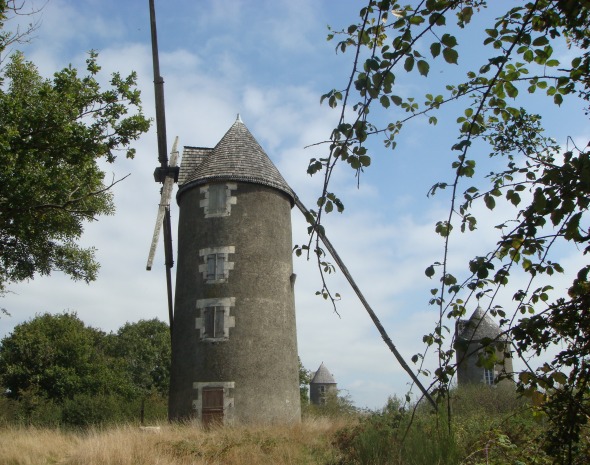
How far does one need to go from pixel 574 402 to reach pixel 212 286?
14.1 meters

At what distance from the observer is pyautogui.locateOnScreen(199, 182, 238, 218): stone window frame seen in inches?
683

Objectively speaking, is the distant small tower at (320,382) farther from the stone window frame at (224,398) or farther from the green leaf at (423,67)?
the green leaf at (423,67)

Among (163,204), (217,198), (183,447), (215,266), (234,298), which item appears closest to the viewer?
(183,447)

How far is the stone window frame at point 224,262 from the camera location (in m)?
16.8

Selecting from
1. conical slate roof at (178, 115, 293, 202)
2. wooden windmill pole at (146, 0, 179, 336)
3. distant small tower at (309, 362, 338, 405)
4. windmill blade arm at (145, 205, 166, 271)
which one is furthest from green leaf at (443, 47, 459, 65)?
distant small tower at (309, 362, 338, 405)

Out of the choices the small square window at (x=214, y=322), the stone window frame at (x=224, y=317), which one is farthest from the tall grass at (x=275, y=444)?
the small square window at (x=214, y=322)

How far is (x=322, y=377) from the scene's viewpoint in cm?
5625

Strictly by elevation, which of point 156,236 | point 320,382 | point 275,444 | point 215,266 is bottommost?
point 320,382

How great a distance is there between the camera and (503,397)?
2420 cm

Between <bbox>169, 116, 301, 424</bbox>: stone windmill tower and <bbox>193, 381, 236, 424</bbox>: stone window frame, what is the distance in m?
0.03

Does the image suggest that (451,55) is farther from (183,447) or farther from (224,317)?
(224,317)

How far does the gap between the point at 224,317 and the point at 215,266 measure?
1.54 metres

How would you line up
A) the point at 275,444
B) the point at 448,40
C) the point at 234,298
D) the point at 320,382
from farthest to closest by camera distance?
the point at 320,382, the point at 234,298, the point at 275,444, the point at 448,40

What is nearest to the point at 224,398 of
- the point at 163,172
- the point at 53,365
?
the point at 163,172
